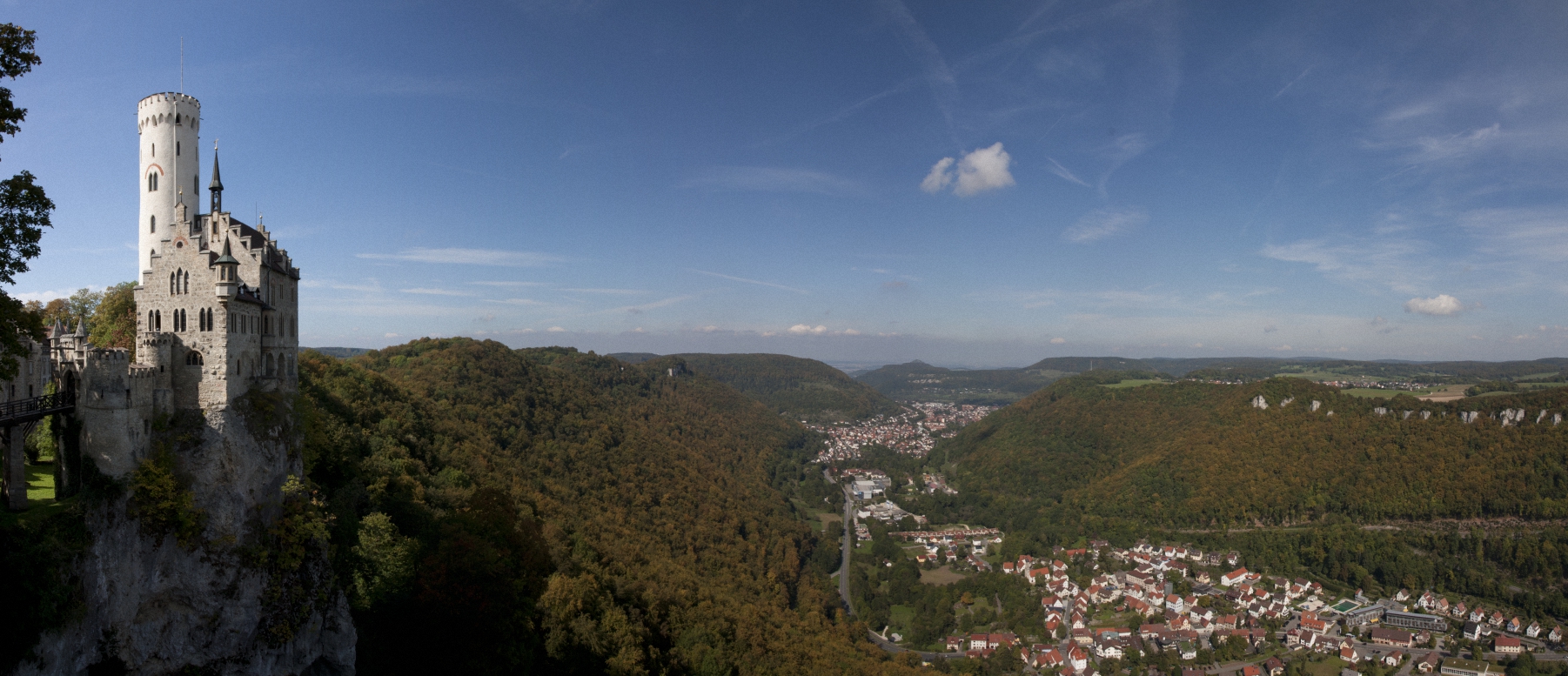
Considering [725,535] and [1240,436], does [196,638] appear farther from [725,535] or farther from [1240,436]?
[1240,436]

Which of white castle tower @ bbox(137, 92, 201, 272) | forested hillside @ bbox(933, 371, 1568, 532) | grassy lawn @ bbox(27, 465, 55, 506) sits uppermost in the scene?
white castle tower @ bbox(137, 92, 201, 272)

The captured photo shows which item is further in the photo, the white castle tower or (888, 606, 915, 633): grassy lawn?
(888, 606, 915, 633): grassy lawn

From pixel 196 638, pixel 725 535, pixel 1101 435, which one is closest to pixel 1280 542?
pixel 1101 435

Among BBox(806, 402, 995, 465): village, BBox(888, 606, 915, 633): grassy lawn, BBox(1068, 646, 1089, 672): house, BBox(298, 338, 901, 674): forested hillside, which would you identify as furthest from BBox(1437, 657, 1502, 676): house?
BBox(806, 402, 995, 465): village

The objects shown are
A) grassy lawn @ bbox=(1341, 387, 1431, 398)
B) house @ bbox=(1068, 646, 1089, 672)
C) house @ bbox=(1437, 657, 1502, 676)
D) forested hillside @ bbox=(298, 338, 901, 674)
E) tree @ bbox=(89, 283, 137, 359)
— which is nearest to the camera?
tree @ bbox=(89, 283, 137, 359)

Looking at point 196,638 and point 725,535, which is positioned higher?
point 196,638

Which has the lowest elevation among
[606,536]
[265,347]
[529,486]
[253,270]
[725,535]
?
[725,535]

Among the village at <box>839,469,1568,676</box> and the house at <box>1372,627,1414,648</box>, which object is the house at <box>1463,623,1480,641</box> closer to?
the village at <box>839,469,1568,676</box>
